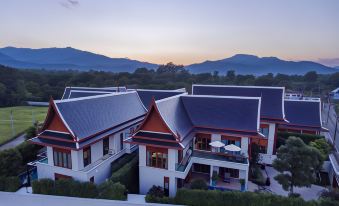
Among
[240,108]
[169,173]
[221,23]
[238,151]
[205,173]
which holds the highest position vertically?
[221,23]

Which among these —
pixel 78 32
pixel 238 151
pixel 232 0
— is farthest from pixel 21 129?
pixel 232 0

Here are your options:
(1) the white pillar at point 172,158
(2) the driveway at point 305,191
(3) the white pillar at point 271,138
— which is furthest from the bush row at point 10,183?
(3) the white pillar at point 271,138

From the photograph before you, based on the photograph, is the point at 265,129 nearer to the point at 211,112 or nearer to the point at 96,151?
the point at 211,112

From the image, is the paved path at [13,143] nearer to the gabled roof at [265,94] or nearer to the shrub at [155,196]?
the shrub at [155,196]

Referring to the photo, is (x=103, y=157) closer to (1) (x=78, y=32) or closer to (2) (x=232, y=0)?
(2) (x=232, y=0)

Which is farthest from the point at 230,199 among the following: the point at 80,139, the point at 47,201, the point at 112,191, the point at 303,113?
the point at 303,113

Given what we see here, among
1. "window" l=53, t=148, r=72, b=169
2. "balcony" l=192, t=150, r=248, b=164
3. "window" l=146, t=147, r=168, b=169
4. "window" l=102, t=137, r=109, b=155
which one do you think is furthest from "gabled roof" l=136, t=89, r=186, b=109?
"window" l=53, t=148, r=72, b=169
